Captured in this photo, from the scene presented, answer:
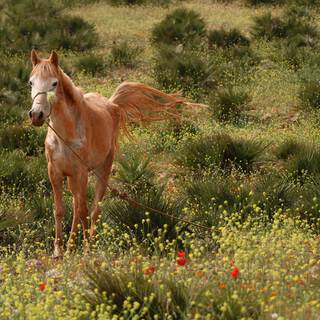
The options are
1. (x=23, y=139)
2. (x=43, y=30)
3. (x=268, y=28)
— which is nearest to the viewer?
(x=23, y=139)

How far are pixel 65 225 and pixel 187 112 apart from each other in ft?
19.5

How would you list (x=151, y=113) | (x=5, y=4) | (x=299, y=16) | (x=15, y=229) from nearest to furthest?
(x=15, y=229), (x=151, y=113), (x=299, y=16), (x=5, y=4)

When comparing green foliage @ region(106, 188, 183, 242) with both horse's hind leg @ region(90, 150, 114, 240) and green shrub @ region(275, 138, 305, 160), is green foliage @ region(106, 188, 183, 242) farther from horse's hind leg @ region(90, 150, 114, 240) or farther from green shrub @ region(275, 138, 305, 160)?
green shrub @ region(275, 138, 305, 160)

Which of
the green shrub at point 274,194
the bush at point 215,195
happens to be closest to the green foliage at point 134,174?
the bush at point 215,195

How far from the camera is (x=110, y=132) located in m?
8.62

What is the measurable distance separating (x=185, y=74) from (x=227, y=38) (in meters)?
3.50

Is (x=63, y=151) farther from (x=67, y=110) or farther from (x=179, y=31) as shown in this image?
(x=179, y=31)

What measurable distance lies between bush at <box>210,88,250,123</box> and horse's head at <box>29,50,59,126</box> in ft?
24.3

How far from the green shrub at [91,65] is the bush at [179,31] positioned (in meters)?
2.35

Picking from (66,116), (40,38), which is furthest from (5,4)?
(66,116)

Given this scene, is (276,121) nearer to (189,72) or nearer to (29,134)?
(189,72)

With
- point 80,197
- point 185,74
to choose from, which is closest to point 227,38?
point 185,74

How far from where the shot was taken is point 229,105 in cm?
1455

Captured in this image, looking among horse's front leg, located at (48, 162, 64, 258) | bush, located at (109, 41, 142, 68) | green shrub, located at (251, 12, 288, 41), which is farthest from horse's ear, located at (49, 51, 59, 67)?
green shrub, located at (251, 12, 288, 41)
